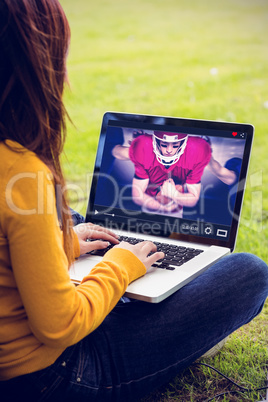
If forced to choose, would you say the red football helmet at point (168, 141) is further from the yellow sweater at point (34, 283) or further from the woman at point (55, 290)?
the yellow sweater at point (34, 283)

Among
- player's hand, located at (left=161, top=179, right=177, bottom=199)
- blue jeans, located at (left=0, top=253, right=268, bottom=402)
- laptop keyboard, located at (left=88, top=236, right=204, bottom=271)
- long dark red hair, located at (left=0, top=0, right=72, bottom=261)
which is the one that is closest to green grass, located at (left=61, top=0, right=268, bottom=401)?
blue jeans, located at (left=0, top=253, right=268, bottom=402)

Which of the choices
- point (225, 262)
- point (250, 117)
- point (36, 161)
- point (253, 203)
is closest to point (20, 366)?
point (36, 161)

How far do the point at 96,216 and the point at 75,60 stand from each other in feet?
15.5

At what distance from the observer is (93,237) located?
61.2 inches

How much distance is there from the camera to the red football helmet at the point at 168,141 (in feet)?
5.41

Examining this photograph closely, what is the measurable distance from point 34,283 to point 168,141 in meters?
0.83

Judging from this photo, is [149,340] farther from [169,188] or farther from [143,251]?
[169,188]

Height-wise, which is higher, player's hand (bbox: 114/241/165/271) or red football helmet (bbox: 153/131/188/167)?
red football helmet (bbox: 153/131/188/167)

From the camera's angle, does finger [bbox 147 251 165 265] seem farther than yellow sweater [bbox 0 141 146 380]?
Yes

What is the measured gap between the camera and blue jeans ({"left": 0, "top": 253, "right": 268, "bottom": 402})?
3.85 ft

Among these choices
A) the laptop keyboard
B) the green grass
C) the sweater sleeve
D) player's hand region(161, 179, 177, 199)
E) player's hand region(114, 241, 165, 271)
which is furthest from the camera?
the green grass

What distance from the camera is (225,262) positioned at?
1.47 m

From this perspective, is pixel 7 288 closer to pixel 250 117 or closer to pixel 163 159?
pixel 163 159

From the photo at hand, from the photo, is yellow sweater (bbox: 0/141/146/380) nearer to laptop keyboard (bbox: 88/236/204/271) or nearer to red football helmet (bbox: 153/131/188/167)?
laptop keyboard (bbox: 88/236/204/271)
